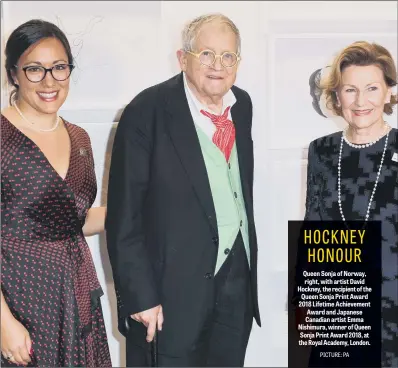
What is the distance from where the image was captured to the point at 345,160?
1.78 meters

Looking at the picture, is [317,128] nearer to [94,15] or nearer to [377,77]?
[377,77]

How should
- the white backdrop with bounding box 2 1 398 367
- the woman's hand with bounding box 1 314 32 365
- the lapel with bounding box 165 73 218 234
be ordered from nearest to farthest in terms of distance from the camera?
1. the woman's hand with bounding box 1 314 32 365
2. the lapel with bounding box 165 73 218 234
3. the white backdrop with bounding box 2 1 398 367

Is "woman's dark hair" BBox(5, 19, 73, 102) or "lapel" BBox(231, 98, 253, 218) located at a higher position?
"woman's dark hair" BBox(5, 19, 73, 102)

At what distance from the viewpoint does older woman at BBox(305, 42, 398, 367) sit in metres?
1.75

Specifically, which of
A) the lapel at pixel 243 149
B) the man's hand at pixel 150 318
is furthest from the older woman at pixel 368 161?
the man's hand at pixel 150 318

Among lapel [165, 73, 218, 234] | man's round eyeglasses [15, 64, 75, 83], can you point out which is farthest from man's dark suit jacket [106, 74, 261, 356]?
man's round eyeglasses [15, 64, 75, 83]

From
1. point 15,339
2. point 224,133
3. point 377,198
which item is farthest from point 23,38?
point 377,198

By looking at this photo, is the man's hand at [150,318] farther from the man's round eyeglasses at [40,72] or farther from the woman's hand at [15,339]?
the man's round eyeglasses at [40,72]

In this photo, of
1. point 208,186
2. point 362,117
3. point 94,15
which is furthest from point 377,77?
point 94,15

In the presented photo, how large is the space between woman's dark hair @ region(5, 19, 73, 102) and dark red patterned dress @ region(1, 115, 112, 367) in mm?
151

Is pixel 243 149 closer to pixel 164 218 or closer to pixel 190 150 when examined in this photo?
pixel 190 150

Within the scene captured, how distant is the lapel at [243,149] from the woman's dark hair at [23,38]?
1.83ft

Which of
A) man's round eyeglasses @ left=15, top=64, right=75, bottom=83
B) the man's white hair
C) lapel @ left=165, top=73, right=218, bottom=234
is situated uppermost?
the man's white hair

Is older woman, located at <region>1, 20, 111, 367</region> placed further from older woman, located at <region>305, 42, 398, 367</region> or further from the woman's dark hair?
older woman, located at <region>305, 42, 398, 367</region>
